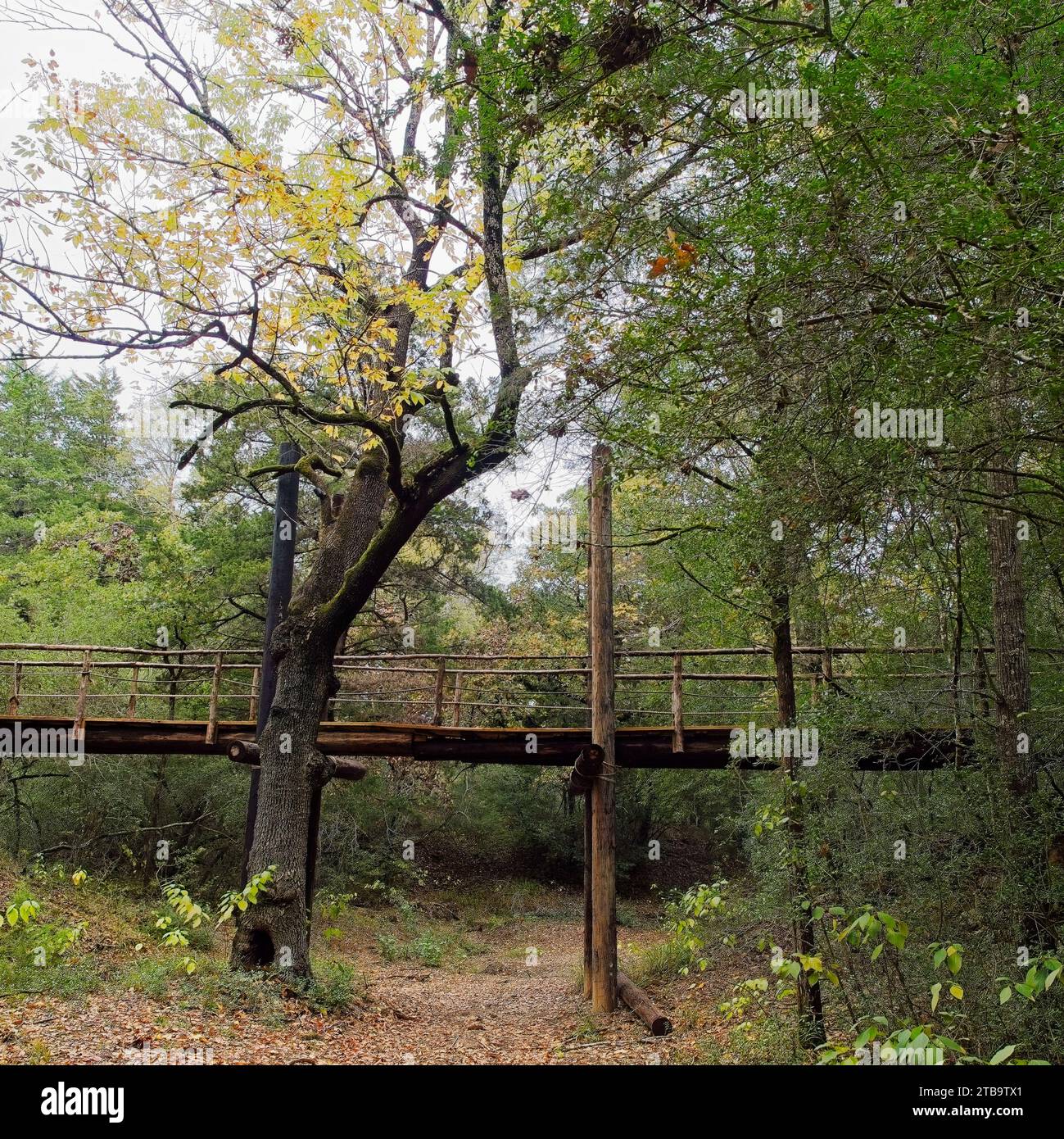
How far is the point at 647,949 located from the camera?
11.2m

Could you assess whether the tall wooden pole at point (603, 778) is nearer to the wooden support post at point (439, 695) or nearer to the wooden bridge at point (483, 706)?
the wooden bridge at point (483, 706)

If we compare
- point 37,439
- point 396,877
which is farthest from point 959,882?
point 37,439

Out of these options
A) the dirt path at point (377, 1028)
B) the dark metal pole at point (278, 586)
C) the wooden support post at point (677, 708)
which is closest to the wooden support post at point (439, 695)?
the dark metal pole at point (278, 586)

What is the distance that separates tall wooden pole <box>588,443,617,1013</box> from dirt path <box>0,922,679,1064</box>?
0.44 m

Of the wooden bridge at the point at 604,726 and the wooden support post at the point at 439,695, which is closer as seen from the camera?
the wooden bridge at the point at 604,726

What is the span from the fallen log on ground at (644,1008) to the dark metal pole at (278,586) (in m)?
4.00

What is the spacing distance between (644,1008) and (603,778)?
7.34ft

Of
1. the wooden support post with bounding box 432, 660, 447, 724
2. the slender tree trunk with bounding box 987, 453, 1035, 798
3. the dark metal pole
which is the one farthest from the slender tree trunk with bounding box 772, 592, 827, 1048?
the dark metal pole

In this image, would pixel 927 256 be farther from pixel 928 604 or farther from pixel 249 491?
pixel 249 491

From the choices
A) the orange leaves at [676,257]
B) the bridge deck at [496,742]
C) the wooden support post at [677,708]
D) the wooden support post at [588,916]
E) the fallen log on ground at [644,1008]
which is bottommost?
the fallen log on ground at [644,1008]

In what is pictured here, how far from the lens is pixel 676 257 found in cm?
381

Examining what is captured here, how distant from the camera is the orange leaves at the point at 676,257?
372cm

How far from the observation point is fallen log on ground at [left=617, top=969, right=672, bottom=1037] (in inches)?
309

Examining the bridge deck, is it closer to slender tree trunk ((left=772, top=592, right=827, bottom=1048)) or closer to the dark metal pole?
the dark metal pole
